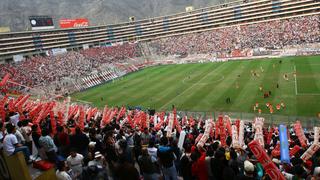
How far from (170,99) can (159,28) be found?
9298cm

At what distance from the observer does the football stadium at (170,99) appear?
925 centimetres

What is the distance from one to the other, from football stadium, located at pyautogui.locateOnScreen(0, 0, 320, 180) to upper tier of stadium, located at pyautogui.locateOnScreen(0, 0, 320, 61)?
0.41m

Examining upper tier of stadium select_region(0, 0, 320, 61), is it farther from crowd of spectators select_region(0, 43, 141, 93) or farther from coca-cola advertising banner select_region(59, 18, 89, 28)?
crowd of spectators select_region(0, 43, 141, 93)

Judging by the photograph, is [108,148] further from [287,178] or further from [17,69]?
[17,69]

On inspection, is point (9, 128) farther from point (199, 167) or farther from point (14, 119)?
point (199, 167)

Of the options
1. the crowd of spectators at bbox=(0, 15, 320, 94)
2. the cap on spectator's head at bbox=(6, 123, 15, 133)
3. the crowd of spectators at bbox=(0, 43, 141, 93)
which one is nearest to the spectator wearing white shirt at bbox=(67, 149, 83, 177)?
the cap on spectator's head at bbox=(6, 123, 15, 133)

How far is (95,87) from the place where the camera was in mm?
61469

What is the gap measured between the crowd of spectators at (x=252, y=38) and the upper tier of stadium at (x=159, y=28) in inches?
317

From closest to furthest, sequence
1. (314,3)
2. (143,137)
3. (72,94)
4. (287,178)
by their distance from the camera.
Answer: (287,178)
(143,137)
(72,94)
(314,3)

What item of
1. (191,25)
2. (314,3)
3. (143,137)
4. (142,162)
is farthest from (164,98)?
(191,25)

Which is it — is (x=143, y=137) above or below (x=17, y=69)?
below

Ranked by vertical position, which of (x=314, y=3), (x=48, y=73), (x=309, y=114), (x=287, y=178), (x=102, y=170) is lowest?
(x=309, y=114)

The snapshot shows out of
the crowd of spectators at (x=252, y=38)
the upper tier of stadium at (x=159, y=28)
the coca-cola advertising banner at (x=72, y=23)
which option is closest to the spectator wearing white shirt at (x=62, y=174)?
the crowd of spectators at (x=252, y=38)

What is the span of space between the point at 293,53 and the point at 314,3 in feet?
137
